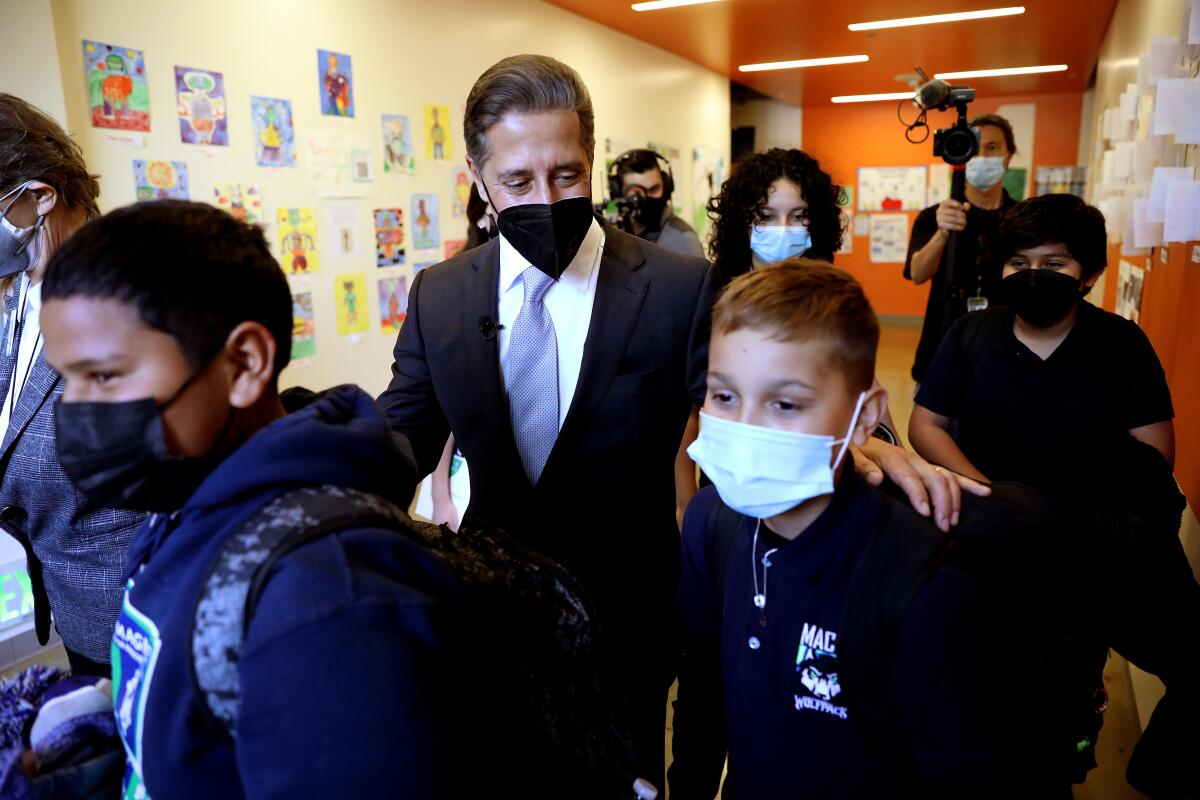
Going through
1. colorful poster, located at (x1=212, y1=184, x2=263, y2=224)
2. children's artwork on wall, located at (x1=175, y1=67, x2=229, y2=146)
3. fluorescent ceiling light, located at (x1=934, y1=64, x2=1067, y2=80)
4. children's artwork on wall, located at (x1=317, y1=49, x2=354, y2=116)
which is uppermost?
fluorescent ceiling light, located at (x1=934, y1=64, x2=1067, y2=80)

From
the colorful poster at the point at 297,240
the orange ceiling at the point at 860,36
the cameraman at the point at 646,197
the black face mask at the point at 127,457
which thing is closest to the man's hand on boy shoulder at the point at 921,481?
the black face mask at the point at 127,457

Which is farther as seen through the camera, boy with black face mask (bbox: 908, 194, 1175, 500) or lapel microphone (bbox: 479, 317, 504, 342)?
boy with black face mask (bbox: 908, 194, 1175, 500)

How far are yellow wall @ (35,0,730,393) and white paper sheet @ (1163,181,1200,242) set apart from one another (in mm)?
3397

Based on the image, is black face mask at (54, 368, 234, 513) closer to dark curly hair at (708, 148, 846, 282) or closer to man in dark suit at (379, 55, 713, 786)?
man in dark suit at (379, 55, 713, 786)

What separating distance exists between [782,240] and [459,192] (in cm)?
306

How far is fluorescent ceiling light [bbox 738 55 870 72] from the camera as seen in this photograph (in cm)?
854

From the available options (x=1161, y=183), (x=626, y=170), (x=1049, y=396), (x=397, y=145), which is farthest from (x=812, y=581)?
(x=397, y=145)

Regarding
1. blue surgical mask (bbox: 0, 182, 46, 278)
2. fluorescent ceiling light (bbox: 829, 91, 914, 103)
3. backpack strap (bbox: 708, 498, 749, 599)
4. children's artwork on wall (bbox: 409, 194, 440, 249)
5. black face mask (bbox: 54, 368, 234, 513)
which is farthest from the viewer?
fluorescent ceiling light (bbox: 829, 91, 914, 103)

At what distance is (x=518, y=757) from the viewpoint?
886 millimetres

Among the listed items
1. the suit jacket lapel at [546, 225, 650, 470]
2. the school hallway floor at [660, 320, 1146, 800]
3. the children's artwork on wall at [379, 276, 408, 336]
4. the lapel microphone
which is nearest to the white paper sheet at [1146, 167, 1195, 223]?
the school hallway floor at [660, 320, 1146, 800]

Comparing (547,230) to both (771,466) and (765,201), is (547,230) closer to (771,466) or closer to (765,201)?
(771,466)

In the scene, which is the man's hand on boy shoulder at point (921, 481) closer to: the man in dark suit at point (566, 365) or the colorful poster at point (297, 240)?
the man in dark suit at point (566, 365)

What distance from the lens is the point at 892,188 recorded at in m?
12.0

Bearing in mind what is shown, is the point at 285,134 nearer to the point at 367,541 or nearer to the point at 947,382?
the point at 947,382
